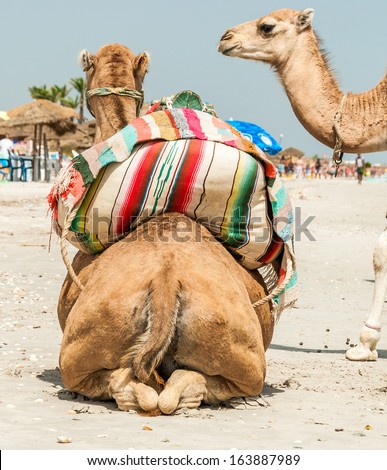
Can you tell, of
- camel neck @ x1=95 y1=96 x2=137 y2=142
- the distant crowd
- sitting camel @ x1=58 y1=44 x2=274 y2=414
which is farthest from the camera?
the distant crowd

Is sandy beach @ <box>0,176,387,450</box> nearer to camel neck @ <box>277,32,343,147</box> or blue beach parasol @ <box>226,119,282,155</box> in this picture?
camel neck @ <box>277,32,343,147</box>

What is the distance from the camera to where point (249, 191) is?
5477 mm

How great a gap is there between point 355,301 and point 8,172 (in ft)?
69.8

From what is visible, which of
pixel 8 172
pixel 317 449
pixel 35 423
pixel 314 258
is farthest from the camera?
pixel 8 172

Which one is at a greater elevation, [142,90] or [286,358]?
[142,90]

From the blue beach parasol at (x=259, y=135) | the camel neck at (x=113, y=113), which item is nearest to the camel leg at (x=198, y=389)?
the camel neck at (x=113, y=113)

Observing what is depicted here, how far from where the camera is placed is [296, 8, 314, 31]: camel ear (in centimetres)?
898

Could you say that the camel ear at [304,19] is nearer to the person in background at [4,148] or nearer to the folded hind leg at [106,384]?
the folded hind leg at [106,384]

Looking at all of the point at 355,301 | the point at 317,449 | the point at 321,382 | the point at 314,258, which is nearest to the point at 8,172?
the point at 314,258

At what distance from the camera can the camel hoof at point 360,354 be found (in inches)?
299

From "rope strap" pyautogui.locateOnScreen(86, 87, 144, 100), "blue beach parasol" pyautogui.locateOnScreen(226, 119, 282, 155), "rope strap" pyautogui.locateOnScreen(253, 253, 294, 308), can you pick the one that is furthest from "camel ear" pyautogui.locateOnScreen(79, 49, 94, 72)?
"blue beach parasol" pyautogui.locateOnScreen(226, 119, 282, 155)

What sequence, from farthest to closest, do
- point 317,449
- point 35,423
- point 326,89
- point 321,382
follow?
point 326,89
point 321,382
point 35,423
point 317,449

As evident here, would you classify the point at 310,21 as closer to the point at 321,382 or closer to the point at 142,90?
the point at 142,90

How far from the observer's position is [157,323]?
477 cm
